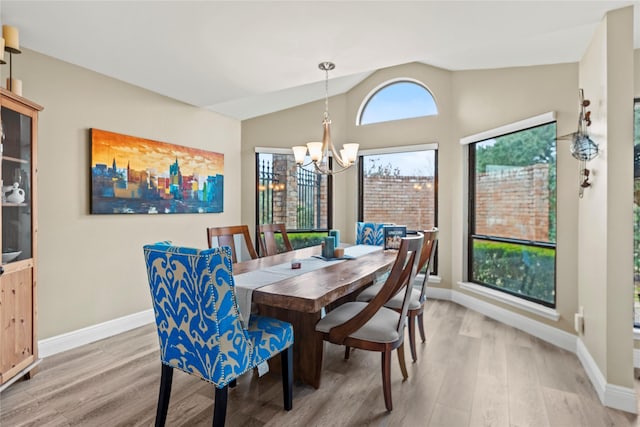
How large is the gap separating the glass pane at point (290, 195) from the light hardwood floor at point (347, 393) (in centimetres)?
255

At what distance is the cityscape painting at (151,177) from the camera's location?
10.4 ft

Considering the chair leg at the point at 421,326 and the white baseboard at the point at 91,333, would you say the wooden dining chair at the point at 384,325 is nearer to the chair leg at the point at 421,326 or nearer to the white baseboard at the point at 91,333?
the chair leg at the point at 421,326

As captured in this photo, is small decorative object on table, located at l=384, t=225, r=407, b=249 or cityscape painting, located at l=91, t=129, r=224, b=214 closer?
cityscape painting, located at l=91, t=129, r=224, b=214

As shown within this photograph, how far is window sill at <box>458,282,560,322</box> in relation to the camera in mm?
3189

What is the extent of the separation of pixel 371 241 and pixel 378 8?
A: 8.38ft

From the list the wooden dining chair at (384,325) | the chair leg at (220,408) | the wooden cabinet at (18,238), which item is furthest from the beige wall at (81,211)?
the wooden dining chair at (384,325)

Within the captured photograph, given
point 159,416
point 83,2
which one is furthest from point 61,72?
point 159,416

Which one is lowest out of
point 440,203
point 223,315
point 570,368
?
point 570,368

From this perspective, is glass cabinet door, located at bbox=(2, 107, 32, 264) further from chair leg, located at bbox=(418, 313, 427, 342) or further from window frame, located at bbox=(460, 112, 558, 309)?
window frame, located at bbox=(460, 112, 558, 309)

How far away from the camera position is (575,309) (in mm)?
2990

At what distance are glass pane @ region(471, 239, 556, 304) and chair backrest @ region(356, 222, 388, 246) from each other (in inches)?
49.8

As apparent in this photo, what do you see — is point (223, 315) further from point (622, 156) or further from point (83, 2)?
point (622, 156)

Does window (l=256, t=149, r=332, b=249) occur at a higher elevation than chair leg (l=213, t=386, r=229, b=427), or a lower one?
higher

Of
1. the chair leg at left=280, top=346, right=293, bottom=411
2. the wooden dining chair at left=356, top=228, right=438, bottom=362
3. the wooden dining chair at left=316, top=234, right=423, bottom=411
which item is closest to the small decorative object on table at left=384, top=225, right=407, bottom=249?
the wooden dining chair at left=356, top=228, right=438, bottom=362
